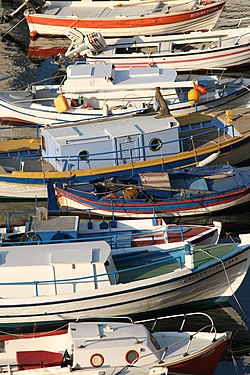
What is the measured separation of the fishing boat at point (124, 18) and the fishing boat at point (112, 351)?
28594 mm

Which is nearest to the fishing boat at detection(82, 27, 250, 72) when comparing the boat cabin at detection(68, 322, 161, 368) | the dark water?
the dark water

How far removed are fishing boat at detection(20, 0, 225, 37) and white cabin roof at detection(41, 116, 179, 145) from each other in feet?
56.1

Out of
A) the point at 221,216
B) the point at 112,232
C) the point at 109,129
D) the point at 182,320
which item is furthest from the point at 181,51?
the point at 182,320

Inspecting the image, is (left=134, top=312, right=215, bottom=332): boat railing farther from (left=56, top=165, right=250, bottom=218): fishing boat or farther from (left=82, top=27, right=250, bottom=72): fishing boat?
(left=82, top=27, right=250, bottom=72): fishing boat

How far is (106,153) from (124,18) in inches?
746

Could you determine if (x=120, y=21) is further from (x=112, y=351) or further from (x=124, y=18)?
(x=112, y=351)

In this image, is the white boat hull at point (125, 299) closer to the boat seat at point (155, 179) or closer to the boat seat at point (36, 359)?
the boat seat at point (36, 359)

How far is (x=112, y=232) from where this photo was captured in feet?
82.0

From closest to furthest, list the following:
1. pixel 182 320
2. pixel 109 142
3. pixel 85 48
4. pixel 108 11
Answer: pixel 182 320 < pixel 109 142 < pixel 85 48 < pixel 108 11

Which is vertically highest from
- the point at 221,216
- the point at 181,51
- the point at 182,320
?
the point at 181,51

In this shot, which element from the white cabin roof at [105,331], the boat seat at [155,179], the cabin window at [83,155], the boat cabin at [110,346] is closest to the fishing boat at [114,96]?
the cabin window at [83,155]

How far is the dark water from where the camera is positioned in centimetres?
2219

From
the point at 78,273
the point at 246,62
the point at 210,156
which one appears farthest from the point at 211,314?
the point at 246,62

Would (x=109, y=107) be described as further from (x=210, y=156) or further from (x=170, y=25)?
(x=170, y=25)
